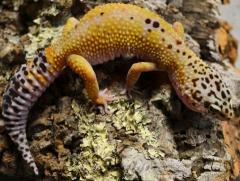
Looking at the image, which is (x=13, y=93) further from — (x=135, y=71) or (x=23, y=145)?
(x=135, y=71)

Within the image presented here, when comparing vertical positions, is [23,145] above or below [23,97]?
below

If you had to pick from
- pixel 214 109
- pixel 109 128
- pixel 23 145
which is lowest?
pixel 23 145

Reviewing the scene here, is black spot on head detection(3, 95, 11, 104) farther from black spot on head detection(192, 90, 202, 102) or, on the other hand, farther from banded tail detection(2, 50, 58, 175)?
black spot on head detection(192, 90, 202, 102)

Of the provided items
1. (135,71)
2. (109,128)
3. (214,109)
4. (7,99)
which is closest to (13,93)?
(7,99)

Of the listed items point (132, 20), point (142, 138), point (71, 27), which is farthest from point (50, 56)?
point (142, 138)

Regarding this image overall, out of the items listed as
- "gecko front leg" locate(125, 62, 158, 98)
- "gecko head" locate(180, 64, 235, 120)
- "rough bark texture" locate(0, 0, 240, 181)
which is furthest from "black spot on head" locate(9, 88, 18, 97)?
"gecko head" locate(180, 64, 235, 120)

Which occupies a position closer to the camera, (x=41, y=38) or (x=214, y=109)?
(x=214, y=109)
